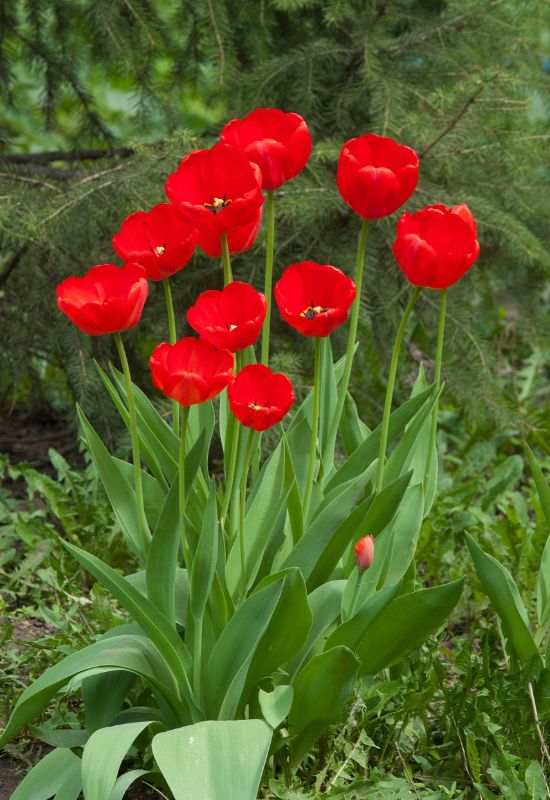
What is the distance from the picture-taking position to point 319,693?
167 cm

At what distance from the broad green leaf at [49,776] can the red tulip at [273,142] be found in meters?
0.96

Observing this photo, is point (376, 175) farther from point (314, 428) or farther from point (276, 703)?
point (276, 703)

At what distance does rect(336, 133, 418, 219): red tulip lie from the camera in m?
1.56

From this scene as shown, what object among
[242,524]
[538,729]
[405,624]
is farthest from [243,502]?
[538,729]

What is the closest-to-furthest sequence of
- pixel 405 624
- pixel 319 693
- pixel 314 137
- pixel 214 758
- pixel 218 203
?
pixel 214 758 → pixel 218 203 → pixel 319 693 → pixel 405 624 → pixel 314 137

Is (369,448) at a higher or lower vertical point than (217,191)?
lower

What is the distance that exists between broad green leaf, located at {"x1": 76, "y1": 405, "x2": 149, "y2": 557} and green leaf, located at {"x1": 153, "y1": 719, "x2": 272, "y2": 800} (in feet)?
1.21

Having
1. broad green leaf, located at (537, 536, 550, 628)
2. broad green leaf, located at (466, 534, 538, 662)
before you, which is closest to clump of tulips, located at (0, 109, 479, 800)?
broad green leaf, located at (466, 534, 538, 662)

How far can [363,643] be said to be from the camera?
1795 mm

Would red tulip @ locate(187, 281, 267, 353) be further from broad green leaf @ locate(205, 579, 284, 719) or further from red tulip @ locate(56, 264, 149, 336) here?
broad green leaf @ locate(205, 579, 284, 719)

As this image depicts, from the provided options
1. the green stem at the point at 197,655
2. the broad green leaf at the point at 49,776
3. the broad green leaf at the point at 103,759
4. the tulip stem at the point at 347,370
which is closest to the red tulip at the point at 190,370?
the tulip stem at the point at 347,370

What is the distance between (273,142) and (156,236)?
24cm

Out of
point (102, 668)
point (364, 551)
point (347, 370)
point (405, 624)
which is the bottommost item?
point (405, 624)

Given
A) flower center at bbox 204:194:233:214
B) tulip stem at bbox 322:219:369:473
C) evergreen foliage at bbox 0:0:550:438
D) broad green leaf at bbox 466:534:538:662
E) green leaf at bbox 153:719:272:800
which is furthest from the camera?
evergreen foliage at bbox 0:0:550:438
